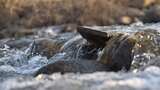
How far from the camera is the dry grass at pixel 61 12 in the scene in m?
19.0

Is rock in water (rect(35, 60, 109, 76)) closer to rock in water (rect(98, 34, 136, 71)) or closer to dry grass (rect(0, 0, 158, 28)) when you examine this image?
rock in water (rect(98, 34, 136, 71))

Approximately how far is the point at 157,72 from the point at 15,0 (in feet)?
42.4

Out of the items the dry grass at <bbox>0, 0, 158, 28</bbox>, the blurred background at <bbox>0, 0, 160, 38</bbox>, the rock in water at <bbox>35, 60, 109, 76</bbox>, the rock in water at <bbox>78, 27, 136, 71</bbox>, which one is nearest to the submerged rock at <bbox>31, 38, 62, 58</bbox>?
the rock in water at <bbox>78, 27, 136, 71</bbox>

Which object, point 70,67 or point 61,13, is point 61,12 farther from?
point 70,67

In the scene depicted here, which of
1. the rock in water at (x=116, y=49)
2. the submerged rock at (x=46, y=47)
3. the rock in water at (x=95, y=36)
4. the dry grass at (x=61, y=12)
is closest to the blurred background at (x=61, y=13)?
the dry grass at (x=61, y=12)

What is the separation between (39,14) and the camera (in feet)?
63.0

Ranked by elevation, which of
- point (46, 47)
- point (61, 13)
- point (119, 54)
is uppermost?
point (119, 54)

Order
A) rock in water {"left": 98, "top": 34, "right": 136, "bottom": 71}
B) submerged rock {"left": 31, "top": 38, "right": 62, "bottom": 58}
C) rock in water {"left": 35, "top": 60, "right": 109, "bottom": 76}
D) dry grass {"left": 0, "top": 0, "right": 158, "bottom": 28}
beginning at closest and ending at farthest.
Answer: rock in water {"left": 35, "top": 60, "right": 109, "bottom": 76} → rock in water {"left": 98, "top": 34, "right": 136, "bottom": 71} → submerged rock {"left": 31, "top": 38, "right": 62, "bottom": 58} → dry grass {"left": 0, "top": 0, "right": 158, "bottom": 28}

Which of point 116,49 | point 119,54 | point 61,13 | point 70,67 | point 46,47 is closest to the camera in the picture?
point 70,67

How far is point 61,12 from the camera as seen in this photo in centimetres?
1959

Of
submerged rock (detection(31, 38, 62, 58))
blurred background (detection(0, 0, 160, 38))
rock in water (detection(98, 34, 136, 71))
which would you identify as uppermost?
rock in water (detection(98, 34, 136, 71))

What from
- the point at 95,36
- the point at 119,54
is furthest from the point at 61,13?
the point at 119,54

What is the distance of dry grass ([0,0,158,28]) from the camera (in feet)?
62.3

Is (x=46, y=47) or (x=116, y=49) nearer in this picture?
(x=116, y=49)
